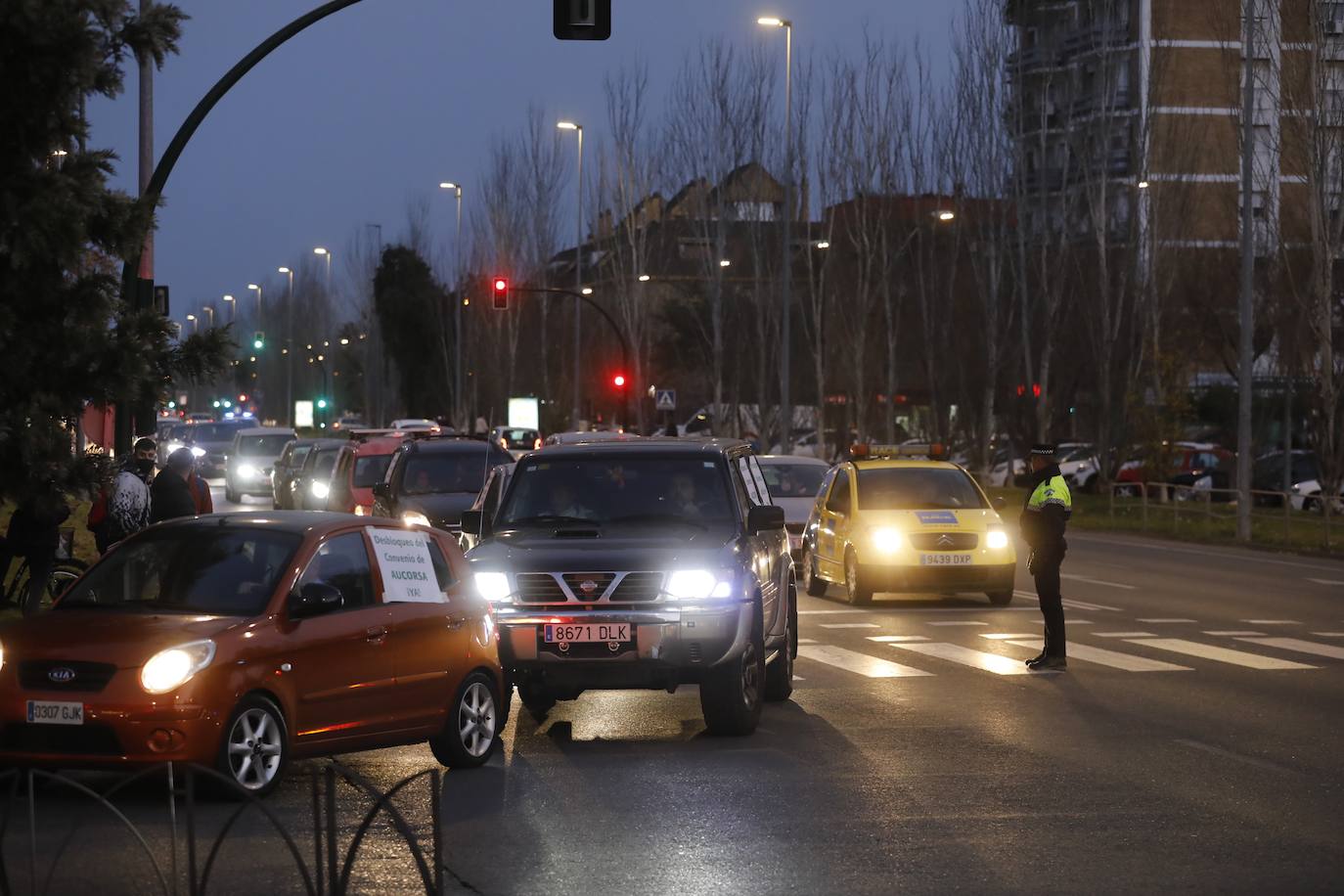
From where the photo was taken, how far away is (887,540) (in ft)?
78.1

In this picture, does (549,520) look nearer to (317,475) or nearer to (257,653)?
(257,653)

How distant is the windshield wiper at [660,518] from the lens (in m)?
13.9

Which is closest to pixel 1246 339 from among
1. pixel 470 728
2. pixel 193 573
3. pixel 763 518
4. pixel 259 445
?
pixel 763 518

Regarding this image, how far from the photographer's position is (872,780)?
1126 cm

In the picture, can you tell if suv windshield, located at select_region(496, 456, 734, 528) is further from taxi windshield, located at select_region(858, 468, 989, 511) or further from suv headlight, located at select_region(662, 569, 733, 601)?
taxi windshield, located at select_region(858, 468, 989, 511)

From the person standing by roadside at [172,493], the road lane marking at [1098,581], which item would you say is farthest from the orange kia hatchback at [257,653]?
the road lane marking at [1098,581]

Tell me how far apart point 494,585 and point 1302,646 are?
29.9ft

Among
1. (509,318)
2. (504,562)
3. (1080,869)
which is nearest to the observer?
(1080,869)

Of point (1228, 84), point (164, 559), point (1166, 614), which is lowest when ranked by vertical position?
point (1166, 614)

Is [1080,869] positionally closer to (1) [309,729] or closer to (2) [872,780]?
(2) [872,780]

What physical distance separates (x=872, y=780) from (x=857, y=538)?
12.8 meters

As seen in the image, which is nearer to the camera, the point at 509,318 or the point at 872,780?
the point at 872,780

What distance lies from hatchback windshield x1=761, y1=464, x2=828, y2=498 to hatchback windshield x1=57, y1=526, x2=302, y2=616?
1918cm

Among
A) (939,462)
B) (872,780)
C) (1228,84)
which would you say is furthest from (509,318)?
(872,780)
